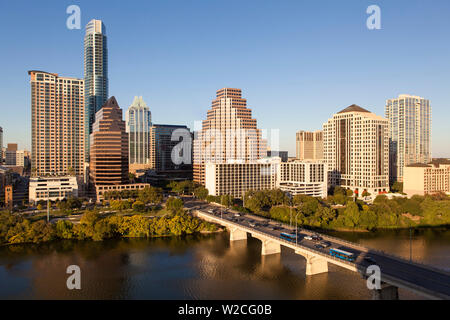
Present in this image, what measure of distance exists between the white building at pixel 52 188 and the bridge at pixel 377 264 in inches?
1483

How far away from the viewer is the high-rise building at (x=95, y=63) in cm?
12294

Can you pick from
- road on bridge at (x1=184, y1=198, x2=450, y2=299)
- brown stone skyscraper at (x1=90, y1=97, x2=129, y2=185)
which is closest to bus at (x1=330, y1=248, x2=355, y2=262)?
road on bridge at (x1=184, y1=198, x2=450, y2=299)

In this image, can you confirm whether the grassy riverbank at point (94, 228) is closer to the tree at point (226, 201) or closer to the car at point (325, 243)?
the tree at point (226, 201)

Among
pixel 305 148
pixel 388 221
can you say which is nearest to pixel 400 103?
pixel 305 148

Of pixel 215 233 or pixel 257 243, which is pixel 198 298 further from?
pixel 215 233

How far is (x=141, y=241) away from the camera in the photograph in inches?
1774

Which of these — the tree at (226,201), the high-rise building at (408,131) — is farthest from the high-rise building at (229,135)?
the high-rise building at (408,131)

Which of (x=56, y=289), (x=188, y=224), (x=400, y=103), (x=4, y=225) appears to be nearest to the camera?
(x=56, y=289)

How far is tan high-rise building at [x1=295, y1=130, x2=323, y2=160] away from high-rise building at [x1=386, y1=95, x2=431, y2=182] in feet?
128

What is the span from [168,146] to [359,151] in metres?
66.8

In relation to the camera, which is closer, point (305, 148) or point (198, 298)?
point (198, 298)

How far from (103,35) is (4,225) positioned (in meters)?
99.0

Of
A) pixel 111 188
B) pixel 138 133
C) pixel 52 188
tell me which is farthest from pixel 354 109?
pixel 138 133

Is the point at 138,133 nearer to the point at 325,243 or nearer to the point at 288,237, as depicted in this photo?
the point at 288,237
